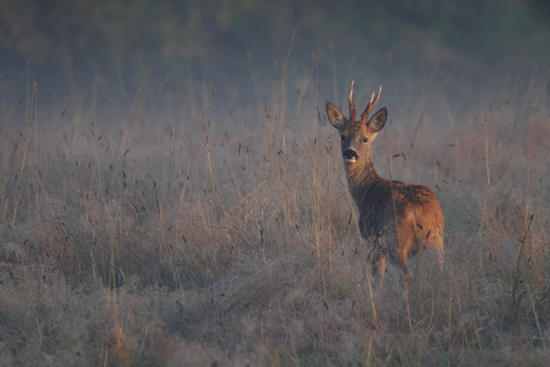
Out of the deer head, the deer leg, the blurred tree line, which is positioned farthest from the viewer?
the blurred tree line

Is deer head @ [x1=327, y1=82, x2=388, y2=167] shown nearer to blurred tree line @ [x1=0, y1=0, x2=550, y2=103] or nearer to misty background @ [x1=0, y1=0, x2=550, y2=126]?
misty background @ [x1=0, y1=0, x2=550, y2=126]

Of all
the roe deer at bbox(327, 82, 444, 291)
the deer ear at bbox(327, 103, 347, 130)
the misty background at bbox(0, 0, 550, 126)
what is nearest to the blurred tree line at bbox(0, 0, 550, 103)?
the misty background at bbox(0, 0, 550, 126)

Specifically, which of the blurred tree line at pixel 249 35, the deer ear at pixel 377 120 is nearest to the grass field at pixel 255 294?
the deer ear at pixel 377 120

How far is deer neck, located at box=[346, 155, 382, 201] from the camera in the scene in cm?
425

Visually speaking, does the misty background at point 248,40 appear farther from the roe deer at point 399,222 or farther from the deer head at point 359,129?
the roe deer at point 399,222

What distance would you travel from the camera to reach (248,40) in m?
29.1

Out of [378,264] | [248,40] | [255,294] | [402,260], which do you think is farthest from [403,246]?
[248,40]

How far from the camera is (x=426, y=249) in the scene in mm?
3242

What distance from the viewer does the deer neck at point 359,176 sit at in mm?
4246

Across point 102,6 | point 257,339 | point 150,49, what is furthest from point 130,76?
point 257,339

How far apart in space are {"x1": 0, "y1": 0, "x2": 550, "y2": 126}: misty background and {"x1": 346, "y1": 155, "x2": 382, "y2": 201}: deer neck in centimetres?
1750

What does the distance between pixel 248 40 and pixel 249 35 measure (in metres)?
0.60

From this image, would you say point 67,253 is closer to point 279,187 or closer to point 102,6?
point 279,187

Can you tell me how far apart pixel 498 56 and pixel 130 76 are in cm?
2041
